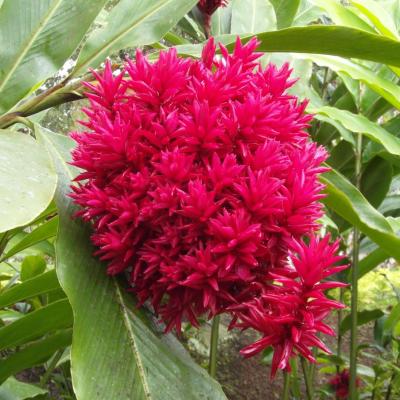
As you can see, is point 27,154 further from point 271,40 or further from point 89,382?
point 271,40

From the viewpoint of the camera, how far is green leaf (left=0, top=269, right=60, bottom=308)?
113cm

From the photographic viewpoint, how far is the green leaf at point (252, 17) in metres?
1.53

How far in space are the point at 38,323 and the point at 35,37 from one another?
1.86 feet

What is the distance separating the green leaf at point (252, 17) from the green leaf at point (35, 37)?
0.68 metres

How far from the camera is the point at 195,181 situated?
65cm

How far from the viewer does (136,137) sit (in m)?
0.69

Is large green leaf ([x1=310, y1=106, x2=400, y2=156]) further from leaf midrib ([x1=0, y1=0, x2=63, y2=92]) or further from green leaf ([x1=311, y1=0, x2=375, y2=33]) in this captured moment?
leaf midrib ([x1=0, y1=0, x2=63, y2=92])

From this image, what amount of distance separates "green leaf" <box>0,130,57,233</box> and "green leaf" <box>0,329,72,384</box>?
0.71 metres

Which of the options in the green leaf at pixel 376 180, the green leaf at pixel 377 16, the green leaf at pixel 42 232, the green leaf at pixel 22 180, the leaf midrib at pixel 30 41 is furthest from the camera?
the green leaf at pixel 376 180

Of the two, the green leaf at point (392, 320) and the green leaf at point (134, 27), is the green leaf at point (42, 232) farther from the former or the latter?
the green leaf at point (392, 320)

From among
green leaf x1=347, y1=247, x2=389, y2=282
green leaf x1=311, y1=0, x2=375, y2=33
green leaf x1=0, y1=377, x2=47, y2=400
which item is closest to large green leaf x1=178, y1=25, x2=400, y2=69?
green leaf x1=311, y1=0, x2=375, y2=33

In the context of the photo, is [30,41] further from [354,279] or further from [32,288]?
[354,279]

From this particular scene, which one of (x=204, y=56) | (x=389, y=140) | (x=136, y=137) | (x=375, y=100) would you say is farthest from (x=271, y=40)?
(x=375, y=100)

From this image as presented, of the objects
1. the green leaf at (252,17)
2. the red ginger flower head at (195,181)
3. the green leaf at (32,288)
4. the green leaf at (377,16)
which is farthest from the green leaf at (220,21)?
the red ginger flower head at (195,181)
